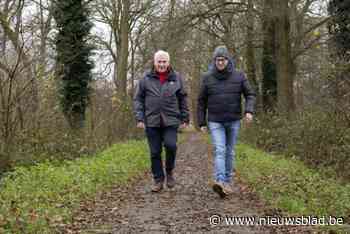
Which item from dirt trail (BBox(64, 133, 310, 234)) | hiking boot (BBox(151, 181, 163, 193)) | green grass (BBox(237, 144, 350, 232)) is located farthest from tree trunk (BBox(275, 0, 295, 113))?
hiking boot (BBox(151, 181, 163, 193))

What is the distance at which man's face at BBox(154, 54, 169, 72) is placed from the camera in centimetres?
881

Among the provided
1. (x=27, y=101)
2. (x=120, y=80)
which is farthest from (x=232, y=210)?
(x=120, y=80)

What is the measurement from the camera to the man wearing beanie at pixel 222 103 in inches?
335

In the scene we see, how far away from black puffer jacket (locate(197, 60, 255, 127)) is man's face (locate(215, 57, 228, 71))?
0.08 meters

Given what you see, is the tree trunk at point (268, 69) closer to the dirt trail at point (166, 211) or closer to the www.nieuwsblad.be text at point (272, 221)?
the dirt trail at point (166, 211)

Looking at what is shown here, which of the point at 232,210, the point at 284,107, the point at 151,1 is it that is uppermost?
the point at 151,1

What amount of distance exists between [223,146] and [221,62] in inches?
52.8

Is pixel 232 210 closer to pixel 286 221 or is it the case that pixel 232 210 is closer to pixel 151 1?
pixel 286 221

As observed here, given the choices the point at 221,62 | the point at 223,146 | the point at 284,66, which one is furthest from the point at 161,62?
the point at 284,66

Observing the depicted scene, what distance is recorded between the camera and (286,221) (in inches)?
258

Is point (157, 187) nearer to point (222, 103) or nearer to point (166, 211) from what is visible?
point (166, 211)

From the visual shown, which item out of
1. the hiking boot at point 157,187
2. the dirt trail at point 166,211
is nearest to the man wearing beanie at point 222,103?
the dirt trail at point 166,211

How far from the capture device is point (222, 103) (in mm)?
8555

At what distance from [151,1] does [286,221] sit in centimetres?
2558
